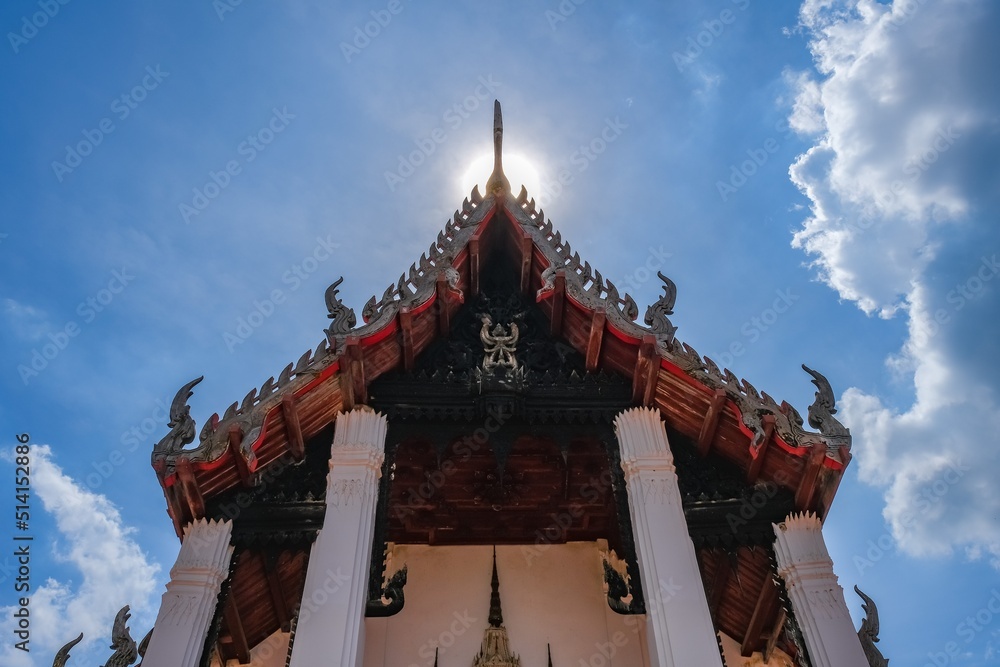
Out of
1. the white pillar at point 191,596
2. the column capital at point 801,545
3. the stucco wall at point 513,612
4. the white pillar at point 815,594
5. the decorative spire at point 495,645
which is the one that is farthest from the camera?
the stucco wall at point 513,612

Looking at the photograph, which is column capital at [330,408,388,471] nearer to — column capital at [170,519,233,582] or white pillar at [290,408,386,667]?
white pillar at [290,408,386,667]

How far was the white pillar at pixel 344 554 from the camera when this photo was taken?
693 cm

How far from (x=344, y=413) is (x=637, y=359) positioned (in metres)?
3.46

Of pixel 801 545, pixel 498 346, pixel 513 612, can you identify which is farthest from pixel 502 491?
pixel 801 545

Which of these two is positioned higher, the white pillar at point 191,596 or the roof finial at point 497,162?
the roof finial at point 497,162

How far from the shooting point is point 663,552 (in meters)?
7.88

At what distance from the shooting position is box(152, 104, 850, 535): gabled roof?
786 cm

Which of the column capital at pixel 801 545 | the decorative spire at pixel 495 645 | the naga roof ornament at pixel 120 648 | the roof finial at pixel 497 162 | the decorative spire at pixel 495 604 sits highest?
the roof finial at pixel 497 162

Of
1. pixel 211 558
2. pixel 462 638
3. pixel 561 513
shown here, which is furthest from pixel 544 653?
pixel 211 558

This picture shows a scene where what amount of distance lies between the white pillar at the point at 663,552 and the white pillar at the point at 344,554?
2.72 meters

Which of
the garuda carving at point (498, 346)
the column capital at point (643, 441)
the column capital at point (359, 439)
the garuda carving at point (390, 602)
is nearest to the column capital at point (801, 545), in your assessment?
the column capital at point (643, 441)

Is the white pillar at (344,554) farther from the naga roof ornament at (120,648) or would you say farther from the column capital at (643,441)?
the column capital at (643,441)

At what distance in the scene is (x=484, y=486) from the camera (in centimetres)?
1088

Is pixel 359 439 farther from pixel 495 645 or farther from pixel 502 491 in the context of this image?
pixel 495 645
